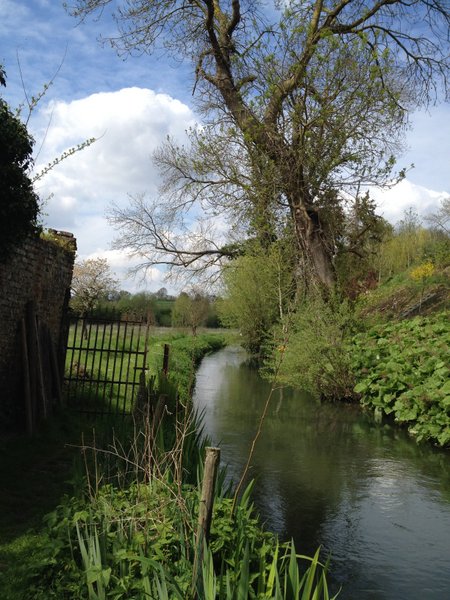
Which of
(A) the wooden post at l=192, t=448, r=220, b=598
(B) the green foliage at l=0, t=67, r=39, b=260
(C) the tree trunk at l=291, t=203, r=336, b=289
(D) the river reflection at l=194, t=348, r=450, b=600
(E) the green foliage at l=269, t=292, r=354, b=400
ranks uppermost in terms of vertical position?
(C) the tree trunk at l=291, t=203, r=336, b=289

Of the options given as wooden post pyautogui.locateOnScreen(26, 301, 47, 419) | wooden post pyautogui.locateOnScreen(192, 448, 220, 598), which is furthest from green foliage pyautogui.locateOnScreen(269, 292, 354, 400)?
wooden post pyautogui.locateOnScreen(192, 448, 220, 598)

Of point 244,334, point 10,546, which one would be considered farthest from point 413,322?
point 244,334

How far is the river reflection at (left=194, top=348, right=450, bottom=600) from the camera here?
20.2 feet

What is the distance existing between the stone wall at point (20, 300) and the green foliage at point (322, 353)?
7.32 m

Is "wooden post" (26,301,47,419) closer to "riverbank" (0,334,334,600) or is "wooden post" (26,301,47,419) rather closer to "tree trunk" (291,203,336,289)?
"riverbank" (0,334,334,600)

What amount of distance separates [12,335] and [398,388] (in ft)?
28.9

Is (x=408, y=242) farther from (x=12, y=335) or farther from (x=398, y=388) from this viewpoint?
(x=12, y=335)

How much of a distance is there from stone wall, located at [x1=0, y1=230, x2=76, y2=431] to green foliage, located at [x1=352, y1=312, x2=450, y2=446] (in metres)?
7.51

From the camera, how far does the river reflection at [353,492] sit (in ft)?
20.2

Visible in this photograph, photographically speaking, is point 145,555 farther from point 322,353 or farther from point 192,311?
point 322,353

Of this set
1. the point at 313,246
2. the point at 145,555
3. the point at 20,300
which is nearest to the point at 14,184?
the point at 20,300

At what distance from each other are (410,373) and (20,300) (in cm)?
877

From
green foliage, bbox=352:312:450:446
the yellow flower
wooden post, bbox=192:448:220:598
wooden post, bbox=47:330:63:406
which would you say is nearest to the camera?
wooden post, bbox=192:448:220:598

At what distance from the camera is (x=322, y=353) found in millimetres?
16812
